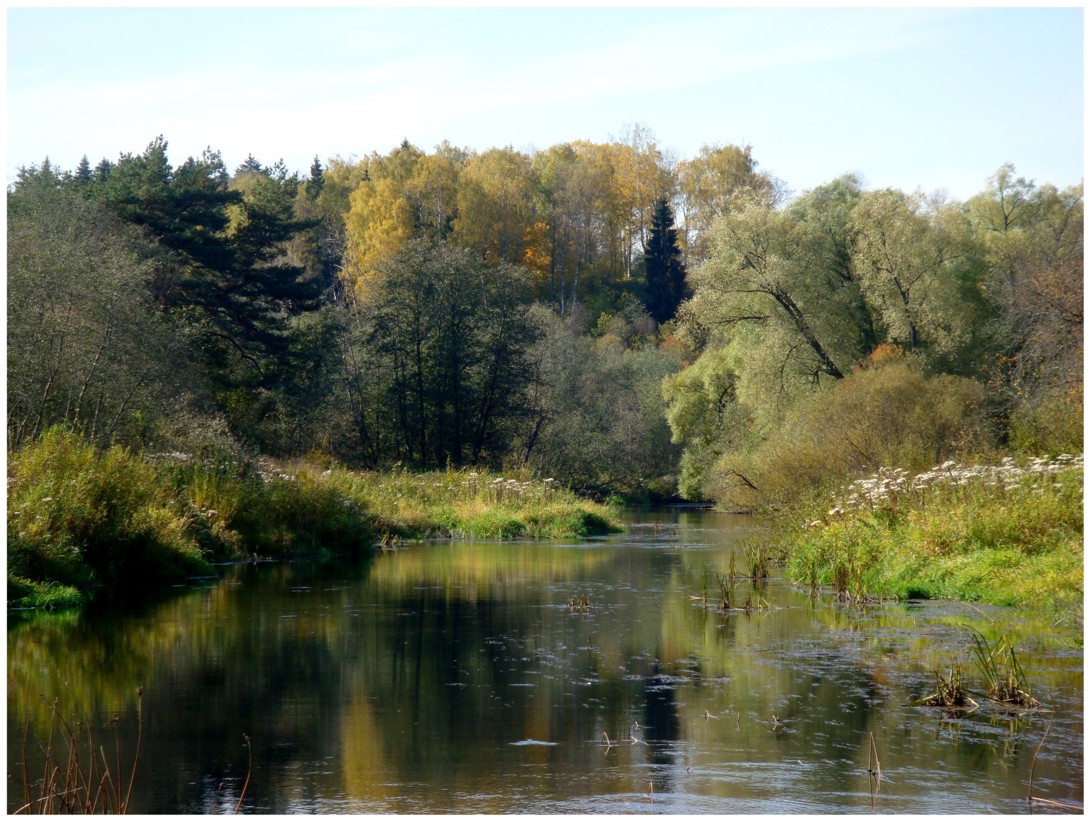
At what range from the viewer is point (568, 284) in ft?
244

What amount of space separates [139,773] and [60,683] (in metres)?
3.44

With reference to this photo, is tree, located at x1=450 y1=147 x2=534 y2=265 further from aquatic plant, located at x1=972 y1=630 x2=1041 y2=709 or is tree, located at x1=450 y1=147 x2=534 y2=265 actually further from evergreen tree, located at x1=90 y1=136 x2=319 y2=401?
aquatic plant, located at x1=972 y1=630 x2=1041 y2=709

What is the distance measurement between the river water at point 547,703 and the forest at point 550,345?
26.9 feet

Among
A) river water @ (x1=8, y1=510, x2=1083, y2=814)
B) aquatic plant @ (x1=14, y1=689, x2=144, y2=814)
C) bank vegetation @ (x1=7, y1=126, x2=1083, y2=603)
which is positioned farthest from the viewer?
bank vegetation @ (x1=7, y1=126, x2=1083, y2=603)

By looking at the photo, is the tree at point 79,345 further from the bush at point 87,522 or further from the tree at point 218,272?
the tree at point 218,272

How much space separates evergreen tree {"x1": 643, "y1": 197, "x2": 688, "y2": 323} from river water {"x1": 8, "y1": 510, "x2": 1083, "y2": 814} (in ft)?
175


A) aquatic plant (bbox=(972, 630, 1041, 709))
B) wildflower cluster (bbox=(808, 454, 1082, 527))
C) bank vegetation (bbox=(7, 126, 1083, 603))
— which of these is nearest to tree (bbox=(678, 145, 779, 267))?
bank vegetation (bbox=(7, 126, 1083, 603))

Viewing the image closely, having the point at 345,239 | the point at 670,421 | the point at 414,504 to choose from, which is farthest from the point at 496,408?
the point at 345,239

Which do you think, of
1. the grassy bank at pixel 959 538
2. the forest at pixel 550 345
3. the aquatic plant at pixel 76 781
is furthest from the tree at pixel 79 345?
the grassy bank at pixel 959 538

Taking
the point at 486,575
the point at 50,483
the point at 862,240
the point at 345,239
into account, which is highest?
the point at 345,239

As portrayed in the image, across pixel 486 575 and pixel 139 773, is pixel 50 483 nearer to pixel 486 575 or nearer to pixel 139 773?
pixel 486 575

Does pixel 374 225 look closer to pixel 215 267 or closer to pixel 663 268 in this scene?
pixel 663 268

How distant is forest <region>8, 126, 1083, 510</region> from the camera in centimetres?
2712

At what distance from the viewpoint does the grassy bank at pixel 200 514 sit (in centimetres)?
1688
